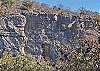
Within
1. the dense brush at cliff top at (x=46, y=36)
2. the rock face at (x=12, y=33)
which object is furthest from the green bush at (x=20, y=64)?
the rock face at (x=12, y=33)

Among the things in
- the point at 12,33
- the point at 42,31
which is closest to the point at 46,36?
the point at 42,31

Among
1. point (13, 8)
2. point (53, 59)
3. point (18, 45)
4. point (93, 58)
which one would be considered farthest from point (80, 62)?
point (13, 8)

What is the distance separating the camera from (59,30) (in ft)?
46.3

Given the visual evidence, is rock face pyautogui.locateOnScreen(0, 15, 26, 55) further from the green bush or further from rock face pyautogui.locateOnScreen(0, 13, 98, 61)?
the green bush

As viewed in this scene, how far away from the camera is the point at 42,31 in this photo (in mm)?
13945

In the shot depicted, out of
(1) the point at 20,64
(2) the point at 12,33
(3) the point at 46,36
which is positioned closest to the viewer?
(1) the point at 20,64

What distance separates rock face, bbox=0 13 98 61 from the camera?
1341 cm

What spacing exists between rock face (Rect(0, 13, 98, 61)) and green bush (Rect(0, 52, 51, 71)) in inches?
33.1

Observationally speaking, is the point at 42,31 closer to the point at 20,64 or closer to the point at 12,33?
the point at 12,33

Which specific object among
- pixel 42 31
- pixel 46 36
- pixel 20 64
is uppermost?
pixel 42 31

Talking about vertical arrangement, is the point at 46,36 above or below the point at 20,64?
above

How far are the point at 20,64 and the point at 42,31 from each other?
96.8 inches

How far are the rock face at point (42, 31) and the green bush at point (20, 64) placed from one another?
0.84 meters

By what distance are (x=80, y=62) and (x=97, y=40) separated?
2214 mm
